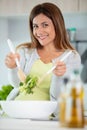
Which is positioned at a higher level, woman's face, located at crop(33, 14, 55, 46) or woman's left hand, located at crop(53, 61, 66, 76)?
woman's face, located at crop(33, 14, 55, 46)

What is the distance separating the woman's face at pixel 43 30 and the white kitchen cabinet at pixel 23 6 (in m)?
0.27

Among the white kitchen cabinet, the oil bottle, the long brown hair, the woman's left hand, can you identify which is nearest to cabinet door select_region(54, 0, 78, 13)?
the white kitchen cabinet

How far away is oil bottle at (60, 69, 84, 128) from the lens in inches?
18.1

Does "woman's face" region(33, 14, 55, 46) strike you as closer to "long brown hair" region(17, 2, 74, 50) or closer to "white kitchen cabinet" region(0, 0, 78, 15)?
"long brown hair" region(17, 2, 74, 50)

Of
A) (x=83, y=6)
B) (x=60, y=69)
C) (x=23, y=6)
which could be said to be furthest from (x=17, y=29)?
(x=60, y=69)

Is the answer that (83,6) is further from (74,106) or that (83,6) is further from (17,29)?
(74,106)

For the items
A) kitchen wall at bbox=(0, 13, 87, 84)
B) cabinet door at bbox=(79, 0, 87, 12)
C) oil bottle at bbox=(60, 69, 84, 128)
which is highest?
cabinet door at bbox=(79, 0, 87, 12)

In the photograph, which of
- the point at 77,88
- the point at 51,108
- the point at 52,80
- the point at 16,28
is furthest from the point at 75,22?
the point at 77,88

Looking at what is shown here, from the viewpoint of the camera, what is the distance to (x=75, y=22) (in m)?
1.16

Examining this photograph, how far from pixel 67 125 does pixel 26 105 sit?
0.18 metres

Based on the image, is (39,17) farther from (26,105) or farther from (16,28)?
(26,105)

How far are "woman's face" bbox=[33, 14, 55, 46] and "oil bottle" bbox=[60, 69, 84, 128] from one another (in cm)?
46

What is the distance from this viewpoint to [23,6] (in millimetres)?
1251

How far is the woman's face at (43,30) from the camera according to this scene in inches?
36.3
